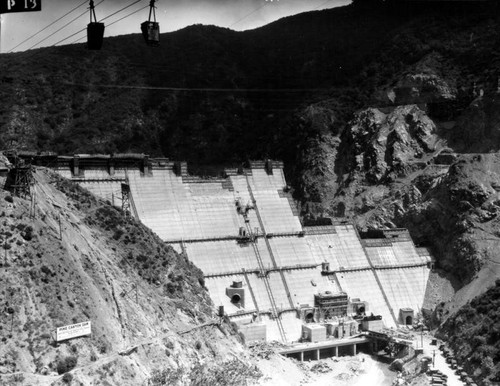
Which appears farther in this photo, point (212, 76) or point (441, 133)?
point (212, 76)

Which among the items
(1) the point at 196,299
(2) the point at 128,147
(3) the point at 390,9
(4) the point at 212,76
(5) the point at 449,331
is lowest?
(5) the point at 449,331

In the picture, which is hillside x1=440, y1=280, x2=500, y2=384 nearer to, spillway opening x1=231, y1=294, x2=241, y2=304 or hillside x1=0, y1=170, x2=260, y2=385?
hillside x1=0, y1=170, x2=260, y2=385

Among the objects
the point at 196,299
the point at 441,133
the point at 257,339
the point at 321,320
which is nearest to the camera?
the point at 196,299

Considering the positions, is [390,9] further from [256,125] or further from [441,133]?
[441,133]

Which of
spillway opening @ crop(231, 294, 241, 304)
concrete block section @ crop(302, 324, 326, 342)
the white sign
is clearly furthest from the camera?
concrete block section @ crop(302, 324, 326, 342)

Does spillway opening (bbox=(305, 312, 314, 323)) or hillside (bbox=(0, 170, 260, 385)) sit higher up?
hillside (bbox=(0, 170, 260, 385))

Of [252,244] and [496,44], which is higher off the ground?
[496,44]

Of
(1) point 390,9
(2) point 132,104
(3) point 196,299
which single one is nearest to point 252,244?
(3) point 196,299

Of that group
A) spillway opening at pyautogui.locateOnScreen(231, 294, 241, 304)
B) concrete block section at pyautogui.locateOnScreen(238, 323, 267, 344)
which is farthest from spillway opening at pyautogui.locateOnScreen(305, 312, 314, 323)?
spillway opening at pyautogui.locateOnScreen(231, 294, 241, 304)
